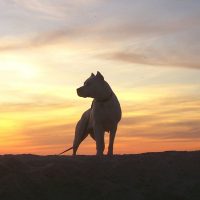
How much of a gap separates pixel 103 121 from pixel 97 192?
395cm

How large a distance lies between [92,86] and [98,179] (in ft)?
12.7

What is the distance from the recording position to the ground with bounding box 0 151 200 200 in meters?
11.5

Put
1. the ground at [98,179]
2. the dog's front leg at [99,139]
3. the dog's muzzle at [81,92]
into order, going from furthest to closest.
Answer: the dog's muzzle at [81,92] → the dog's front leg at [99,139] → the ground at [98,179]

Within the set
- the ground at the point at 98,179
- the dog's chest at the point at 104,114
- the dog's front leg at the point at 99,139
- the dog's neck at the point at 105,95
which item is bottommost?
the ground at the point at 98,179

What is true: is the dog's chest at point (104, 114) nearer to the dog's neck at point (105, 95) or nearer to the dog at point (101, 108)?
the dog at point (101, 108)

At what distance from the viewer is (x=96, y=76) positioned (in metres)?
15.6

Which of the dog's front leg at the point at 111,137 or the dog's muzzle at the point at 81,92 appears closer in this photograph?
the dog's front leg at the point at 111,137

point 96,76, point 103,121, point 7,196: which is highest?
point 96,76

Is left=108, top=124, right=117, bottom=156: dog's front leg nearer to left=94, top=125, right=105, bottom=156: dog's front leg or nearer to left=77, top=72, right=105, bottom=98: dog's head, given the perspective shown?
left=94, top=125, right=105, bottom=156: dog's front leg

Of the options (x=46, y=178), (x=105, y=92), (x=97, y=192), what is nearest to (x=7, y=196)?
(x=46, y=178)

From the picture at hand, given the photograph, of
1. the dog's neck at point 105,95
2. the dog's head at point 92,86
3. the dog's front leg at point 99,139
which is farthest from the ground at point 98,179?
the dog's head at point 92,86

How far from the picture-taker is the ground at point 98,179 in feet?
37.8

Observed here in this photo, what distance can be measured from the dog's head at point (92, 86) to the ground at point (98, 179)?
2.21m

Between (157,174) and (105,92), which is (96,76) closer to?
(105,92)
